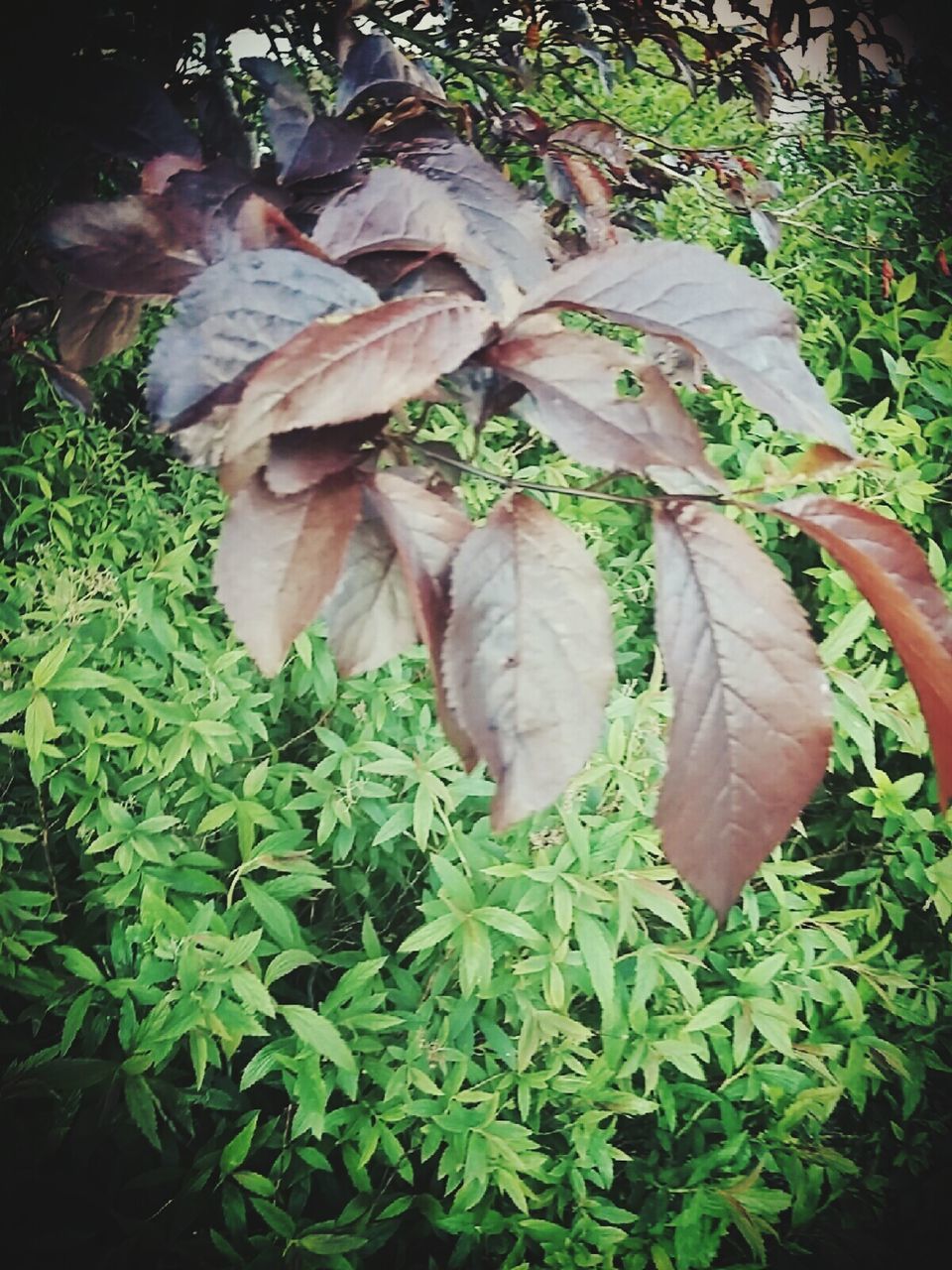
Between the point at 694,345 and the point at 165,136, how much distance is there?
0.39 m

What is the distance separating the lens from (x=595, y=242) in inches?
25.7

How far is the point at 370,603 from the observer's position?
337mm

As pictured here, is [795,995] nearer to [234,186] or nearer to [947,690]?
[947,690]

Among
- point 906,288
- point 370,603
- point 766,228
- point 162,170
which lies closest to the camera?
point 370,603

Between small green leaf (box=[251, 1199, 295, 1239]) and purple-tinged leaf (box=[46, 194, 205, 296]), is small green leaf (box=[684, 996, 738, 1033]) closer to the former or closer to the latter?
small green leaf (box=[251, 1199, 295, 1239])

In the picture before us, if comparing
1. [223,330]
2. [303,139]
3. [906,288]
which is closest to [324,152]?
[303,139]

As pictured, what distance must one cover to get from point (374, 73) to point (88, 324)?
0.25 metres

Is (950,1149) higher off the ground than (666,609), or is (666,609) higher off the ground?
(666,609)

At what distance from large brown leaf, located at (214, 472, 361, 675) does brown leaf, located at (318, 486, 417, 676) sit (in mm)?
54

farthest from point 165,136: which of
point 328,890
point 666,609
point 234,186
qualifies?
point 328,890

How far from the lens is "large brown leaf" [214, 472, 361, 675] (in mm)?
265

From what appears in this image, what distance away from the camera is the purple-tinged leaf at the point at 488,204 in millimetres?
399

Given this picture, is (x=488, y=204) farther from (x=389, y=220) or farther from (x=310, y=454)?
(x=310, y=454)

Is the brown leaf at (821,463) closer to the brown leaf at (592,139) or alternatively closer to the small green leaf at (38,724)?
the brown leaf at (592,139)
